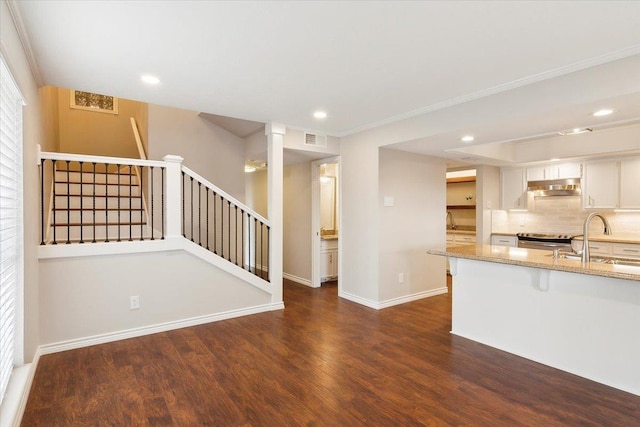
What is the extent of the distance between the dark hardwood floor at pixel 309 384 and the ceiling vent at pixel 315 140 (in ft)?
8.14

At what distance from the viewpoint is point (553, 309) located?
293 cm

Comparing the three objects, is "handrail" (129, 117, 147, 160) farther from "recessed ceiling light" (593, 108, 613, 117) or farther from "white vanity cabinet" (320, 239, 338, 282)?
"recessed ceiling light" (593, 108, 613, 117)

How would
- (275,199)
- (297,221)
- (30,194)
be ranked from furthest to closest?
(297,221)
(275,199)
(30,194)

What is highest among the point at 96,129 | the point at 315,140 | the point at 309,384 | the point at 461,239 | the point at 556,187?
the point at 96,129

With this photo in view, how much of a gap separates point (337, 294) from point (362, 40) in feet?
12.6

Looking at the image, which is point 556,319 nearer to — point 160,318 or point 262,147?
point 160,318

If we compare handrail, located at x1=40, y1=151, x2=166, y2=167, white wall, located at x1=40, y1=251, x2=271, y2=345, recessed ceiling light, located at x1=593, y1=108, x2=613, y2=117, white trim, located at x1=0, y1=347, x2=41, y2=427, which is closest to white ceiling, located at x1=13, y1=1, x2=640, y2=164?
recessed ceiling light, located at x1=593, y1=108, x2=613, y2=117

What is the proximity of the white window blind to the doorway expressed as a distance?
359cm

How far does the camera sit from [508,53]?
2486 millimetres

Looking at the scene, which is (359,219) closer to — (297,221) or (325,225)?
(297,221)

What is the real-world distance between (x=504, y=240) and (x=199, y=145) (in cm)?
555

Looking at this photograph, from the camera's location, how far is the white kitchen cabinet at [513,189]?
6215 mm

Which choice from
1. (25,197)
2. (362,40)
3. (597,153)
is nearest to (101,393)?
(25,197)

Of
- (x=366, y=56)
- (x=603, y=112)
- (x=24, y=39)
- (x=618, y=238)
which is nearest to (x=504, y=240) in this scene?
(x=618, y=238)
